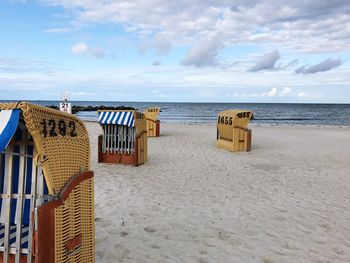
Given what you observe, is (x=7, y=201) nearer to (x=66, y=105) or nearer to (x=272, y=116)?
(x=66, y=105)

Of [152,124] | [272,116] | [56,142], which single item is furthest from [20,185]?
Answer: [272,116]

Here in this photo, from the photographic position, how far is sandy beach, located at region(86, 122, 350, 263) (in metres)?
4.96

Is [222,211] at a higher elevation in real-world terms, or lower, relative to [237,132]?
lower

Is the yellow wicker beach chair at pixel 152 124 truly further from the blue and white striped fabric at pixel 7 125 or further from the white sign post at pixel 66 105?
the blue and white striped fabric at pixel 7 125

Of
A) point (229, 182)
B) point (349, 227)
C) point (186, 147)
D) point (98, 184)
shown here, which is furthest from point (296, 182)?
point (186, 147)

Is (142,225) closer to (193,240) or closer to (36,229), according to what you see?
(193,240)

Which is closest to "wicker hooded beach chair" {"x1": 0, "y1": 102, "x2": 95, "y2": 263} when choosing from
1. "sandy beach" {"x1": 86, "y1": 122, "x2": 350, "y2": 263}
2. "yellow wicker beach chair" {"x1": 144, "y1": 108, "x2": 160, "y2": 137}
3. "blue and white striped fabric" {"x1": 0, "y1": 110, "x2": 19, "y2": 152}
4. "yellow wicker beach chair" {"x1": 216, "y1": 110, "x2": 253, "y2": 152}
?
"blue and white striped fabric" {"x1": 0, "y1": 110, "x2": 19, "y2": 152}

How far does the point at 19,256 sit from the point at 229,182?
6389 millimetres

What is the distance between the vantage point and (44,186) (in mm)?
3480

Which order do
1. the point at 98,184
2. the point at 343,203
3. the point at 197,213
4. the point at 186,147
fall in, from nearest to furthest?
1. the point at 197,213
2. the point at 343,203
3. the point at 98,184
4. the point at 186,147

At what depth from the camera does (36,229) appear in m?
3.06

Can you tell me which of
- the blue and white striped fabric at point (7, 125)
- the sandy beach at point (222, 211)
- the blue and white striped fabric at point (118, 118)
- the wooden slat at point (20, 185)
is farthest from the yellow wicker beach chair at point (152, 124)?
the blue and white striped fabric at point (7, 125)

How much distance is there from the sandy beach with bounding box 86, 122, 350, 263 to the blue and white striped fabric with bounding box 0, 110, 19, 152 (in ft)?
7.73

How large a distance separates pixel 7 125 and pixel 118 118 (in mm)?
7590
